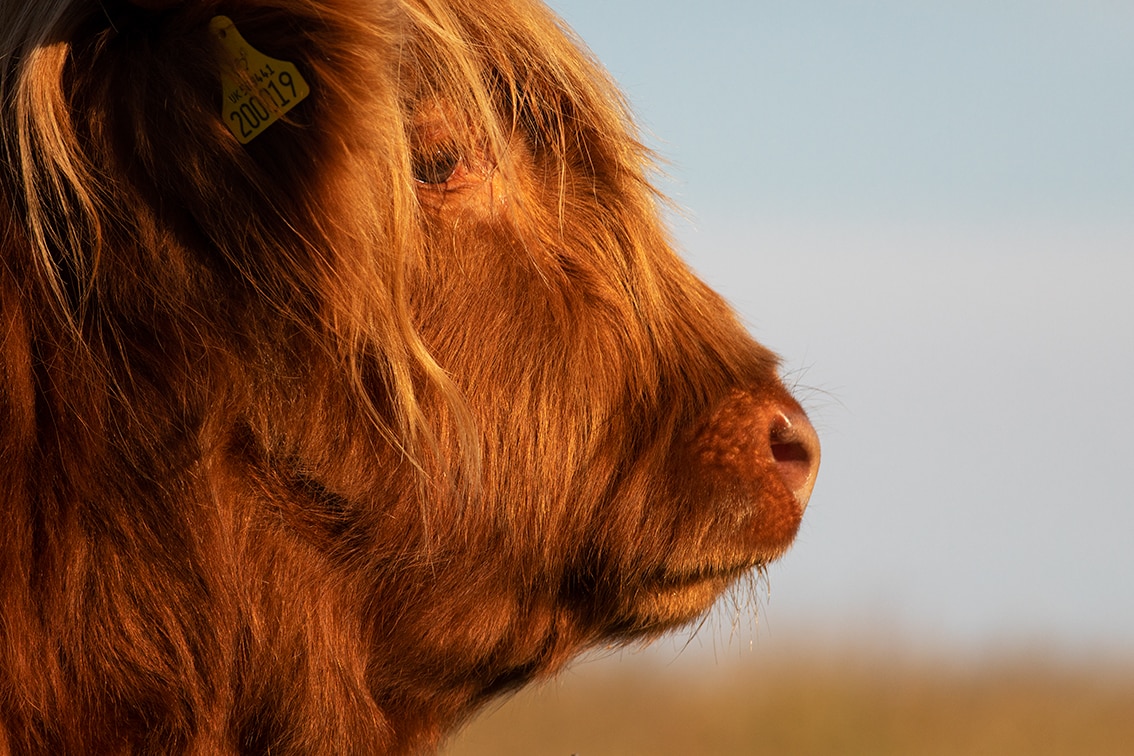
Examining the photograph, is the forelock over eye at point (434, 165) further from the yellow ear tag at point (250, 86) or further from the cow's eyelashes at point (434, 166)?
the yellow ear tag at point (250, 86)

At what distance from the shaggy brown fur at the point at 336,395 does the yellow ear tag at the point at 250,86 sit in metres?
0.02

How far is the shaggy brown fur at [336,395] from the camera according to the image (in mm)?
1884

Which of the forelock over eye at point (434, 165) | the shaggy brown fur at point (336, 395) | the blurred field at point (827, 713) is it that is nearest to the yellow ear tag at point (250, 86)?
the shaggy brown fur at point (336, 395)

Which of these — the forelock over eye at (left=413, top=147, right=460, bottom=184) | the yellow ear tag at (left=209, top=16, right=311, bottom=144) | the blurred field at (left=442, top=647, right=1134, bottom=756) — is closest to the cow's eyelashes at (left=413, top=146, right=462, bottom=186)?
the forelock over eye at (left=413, top=147, right=460, bottom=184)

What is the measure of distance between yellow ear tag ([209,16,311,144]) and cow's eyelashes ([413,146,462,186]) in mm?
341

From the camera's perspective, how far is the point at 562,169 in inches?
92.7

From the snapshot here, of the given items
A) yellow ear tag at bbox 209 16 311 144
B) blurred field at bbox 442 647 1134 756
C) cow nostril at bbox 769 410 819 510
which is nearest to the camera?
yellow ear tag at bbox 209 16 311 144

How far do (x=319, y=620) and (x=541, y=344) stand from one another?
562 mm

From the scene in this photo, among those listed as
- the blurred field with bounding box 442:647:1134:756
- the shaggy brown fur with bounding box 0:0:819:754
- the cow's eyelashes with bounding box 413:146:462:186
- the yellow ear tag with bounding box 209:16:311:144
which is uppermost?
the yellow ear tag with bounding box 209:16:311:144

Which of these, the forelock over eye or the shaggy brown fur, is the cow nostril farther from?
the forelock over eye

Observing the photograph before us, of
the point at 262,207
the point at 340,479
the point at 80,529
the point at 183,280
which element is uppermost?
the point at 262,207

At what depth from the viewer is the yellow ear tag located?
1841 millimetres

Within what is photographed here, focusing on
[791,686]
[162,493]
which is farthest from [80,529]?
[791,686]

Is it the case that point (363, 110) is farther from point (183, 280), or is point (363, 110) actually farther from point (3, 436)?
point (3, 436)
